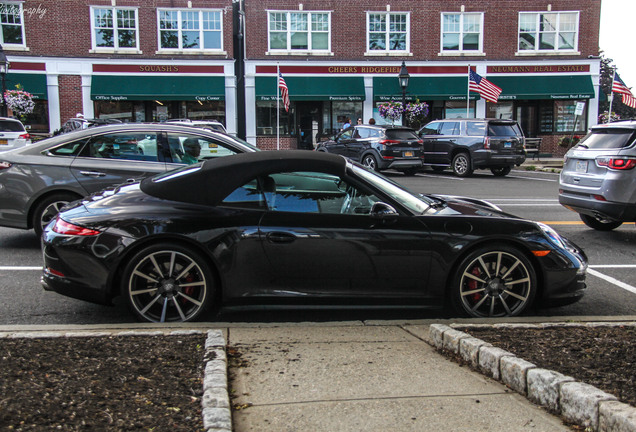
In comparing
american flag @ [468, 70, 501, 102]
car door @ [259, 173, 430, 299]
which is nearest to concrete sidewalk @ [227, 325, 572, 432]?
car door @ [259, 173, 430, 299]

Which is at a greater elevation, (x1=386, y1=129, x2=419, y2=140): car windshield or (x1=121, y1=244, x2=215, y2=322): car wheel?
(x1=386, y1=129, x2=419, y2=140): car windshield

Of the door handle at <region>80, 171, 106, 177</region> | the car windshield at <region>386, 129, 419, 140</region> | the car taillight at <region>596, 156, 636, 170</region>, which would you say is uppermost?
the car windshield at <region>386, 129, 419, 140</region>

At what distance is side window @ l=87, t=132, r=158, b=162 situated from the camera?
8055 mm

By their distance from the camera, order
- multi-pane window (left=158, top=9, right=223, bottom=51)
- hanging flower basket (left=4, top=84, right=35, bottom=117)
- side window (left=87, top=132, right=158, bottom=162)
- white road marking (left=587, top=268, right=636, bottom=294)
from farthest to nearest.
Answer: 1. multi-pane window (left=158, top=9, right=223, bottom=51)
2. hanging flower basket (left=4, top=84, right=35, bottom=117)
3. side window (left=87, top=132, right=158, bottom=162)
4. white road marking (left=587, top=268, right=636, bottom=294)

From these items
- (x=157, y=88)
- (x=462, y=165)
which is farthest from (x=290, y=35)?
(x=462, y=165)

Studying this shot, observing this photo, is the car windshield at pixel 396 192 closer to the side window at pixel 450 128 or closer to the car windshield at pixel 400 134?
the car windshield at pixel 400 134

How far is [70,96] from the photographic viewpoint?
29.9 meters

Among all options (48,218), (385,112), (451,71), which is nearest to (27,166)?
(48,218)

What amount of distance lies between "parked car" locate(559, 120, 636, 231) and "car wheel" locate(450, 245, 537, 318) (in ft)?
13.7

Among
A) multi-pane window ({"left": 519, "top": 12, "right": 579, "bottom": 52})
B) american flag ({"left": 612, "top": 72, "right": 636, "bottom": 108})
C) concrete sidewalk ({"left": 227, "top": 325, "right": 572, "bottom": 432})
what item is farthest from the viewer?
multi-pane window ({"left": 519, "top": 12, "right": 579, "bottom": 52})

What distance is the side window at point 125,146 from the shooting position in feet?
26.4

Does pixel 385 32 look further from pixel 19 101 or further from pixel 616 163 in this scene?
pixel 616 163

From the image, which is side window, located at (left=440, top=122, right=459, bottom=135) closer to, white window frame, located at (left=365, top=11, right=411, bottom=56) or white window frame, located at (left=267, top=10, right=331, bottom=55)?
white window frame, located at (left=365, top=11, right=411, bottom=56)

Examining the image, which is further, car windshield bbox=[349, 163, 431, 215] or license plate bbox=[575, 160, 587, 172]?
license plate bbox=[575, 160, 587, 172]
